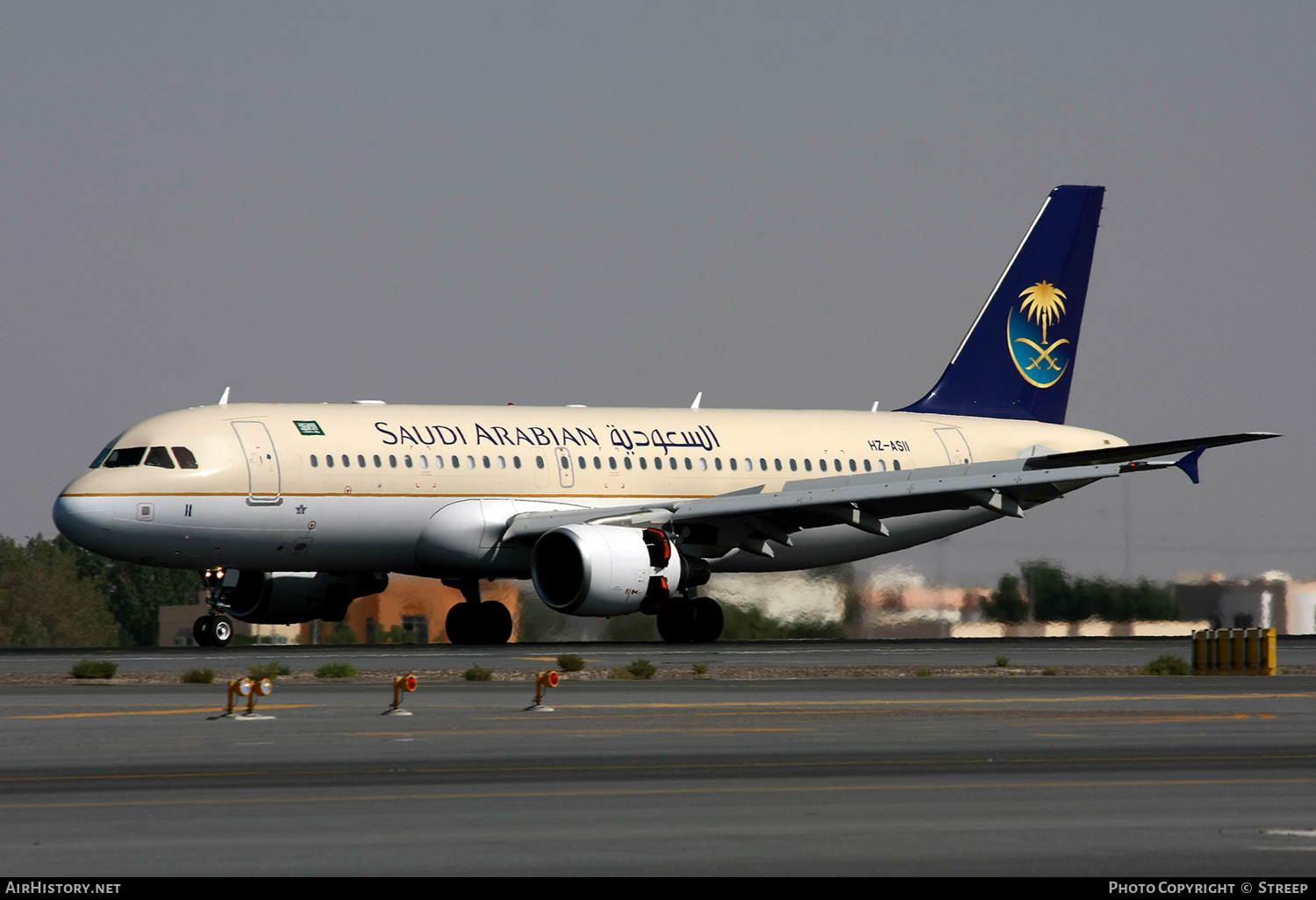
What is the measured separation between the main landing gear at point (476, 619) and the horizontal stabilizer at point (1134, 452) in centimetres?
1067

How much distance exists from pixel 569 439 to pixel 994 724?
20.3 metres

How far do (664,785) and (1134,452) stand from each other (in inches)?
1024

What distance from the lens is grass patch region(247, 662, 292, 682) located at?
2483 centimetres

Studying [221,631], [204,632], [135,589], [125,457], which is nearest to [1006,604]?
[221,631]

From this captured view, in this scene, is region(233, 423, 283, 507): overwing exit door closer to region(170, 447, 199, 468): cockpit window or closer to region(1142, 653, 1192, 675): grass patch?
region(170, 447, 199, 468): cockpit window

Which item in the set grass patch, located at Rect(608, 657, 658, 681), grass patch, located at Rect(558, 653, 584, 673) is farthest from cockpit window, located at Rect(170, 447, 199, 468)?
grass patch, located at Rect(608, 657, 658, 681)

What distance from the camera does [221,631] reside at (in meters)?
34.7

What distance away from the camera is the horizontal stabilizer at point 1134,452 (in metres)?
36.4

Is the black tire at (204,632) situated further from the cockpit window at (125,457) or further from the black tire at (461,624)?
the black tire at (461,624)

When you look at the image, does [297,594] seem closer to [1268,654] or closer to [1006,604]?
[1006,604]

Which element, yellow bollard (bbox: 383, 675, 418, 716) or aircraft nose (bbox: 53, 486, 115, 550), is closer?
yellow bollard (bbox: 383, 675, 418, 716)

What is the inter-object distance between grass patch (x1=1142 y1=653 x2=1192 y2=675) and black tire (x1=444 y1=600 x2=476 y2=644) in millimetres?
14067

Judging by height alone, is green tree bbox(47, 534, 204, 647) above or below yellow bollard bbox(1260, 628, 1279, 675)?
above

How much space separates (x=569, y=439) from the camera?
37.8m
